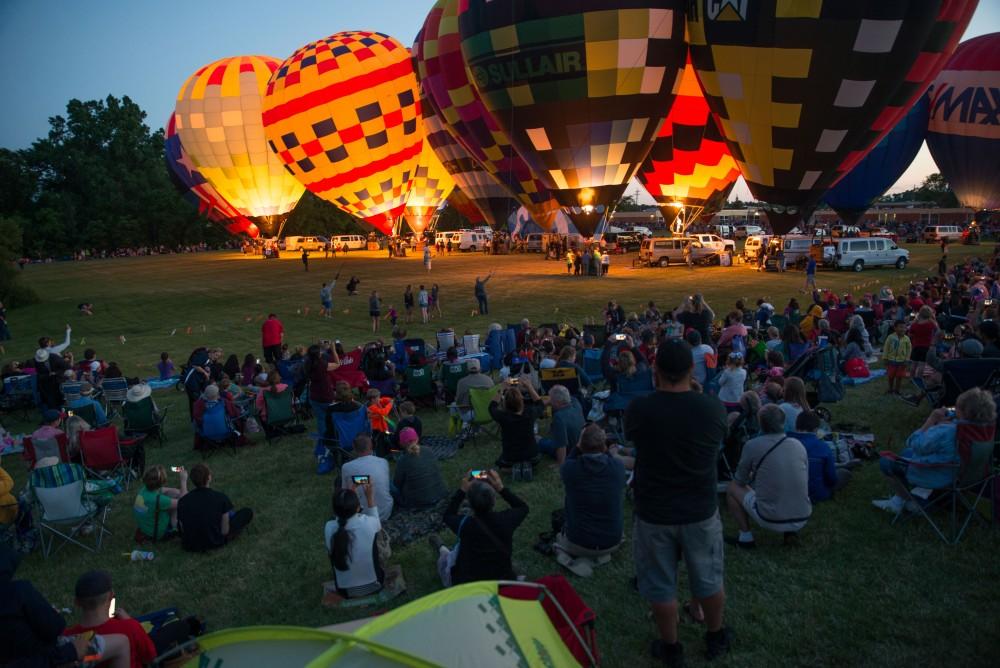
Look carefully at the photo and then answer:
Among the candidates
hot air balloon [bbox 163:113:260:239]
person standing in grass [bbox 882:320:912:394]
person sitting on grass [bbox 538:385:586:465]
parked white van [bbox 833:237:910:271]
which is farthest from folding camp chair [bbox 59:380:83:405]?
hot air balloon [bbox 163:113:260:239]

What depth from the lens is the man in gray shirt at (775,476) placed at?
14.9 feet

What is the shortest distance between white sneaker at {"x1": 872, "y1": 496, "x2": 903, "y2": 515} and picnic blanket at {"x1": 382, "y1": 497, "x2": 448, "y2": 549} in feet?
11.9

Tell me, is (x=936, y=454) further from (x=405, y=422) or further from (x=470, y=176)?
(x=470, y=176)

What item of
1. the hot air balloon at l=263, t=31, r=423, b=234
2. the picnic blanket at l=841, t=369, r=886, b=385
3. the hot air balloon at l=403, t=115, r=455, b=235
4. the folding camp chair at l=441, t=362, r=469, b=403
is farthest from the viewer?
the hot air balloon at l=403, t=115, r=455, b=235

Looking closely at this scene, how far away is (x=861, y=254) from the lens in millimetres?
27219

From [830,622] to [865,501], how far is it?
187 centimetres

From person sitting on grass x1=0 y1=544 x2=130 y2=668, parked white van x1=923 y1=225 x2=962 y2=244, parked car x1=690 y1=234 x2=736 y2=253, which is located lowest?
person sitting on grass x1=0 y1=544 x2=130 y2=668

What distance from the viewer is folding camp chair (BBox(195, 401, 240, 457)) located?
8.03 m

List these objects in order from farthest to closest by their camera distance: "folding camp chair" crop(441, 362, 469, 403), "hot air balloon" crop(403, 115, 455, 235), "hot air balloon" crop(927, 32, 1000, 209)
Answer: "hot air balloon" crop(403, 115, 455, 235) < "hot air balloon" crop(927, 32, 1000, 209) < "folding camp chair" crop(441, 362, 469, 403)

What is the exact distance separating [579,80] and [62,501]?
19.0 m

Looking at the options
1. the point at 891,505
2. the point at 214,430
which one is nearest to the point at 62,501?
the point at 214,430

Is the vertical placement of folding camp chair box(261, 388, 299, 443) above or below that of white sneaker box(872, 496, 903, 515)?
above

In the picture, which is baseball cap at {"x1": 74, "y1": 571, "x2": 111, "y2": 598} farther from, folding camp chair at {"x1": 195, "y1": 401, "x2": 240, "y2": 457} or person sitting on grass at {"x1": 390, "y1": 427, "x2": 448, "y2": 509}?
folding camp chair at {"x1": 195, "y1": 401, "x2": 240, "y2": 457}

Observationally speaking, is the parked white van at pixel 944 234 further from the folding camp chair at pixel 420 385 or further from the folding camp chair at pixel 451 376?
the folding camp chair at pixel 420 385
